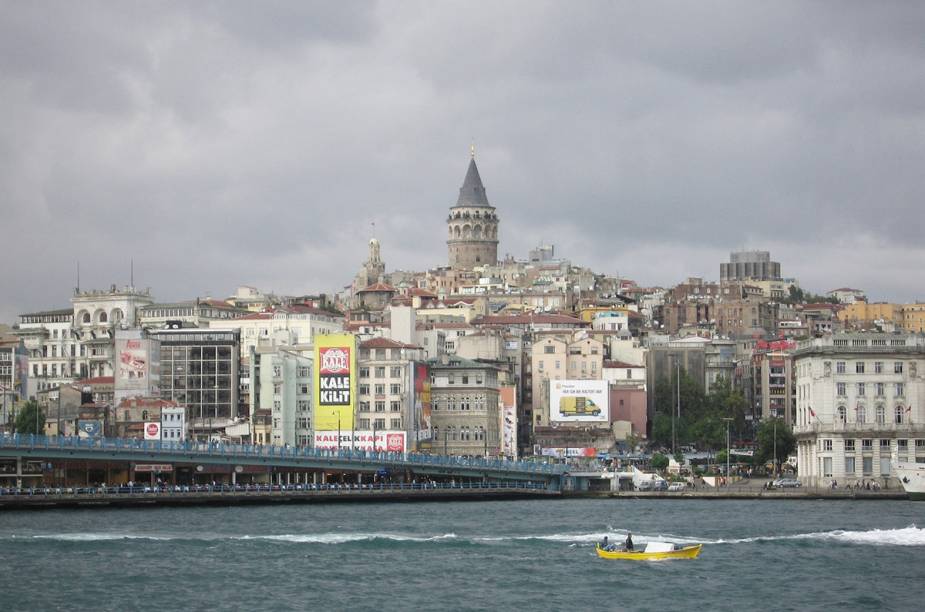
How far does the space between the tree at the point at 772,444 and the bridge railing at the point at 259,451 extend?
77.8ft

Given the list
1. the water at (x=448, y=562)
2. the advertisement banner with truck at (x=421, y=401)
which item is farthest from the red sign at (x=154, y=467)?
the advertisement banner with truck at (x=421, y=401)

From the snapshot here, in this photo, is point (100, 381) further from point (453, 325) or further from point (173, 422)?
point (453, 325)

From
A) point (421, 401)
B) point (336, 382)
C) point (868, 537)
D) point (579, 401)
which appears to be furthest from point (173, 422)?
point (868, 537)

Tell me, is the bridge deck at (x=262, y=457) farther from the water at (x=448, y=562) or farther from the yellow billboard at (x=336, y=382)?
the yellow billboard at (x=336, y=382)

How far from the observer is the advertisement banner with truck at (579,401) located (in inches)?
6516

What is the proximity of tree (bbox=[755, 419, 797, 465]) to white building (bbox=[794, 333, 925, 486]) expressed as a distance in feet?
60.0

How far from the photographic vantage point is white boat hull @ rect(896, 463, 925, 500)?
120812 mm

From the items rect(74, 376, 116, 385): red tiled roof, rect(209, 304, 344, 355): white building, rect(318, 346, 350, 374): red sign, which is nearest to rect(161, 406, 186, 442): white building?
rect(318, 346, 350, 374): red sign

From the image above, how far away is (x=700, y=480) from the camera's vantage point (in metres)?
139

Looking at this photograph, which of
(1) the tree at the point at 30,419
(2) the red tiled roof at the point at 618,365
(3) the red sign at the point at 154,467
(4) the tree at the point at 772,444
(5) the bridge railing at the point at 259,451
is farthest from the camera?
(2) the red tiled roof at the point at 618,365

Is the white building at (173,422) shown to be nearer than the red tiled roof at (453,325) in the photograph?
Yes

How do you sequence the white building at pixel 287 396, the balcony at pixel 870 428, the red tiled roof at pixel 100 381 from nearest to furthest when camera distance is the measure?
the balcony at pixel 870 428
the white building at pixel 287 396
the red tiled roof at pixel 100 381

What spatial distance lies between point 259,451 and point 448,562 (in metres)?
43.4

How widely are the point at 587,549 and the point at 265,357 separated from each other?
6953cm
